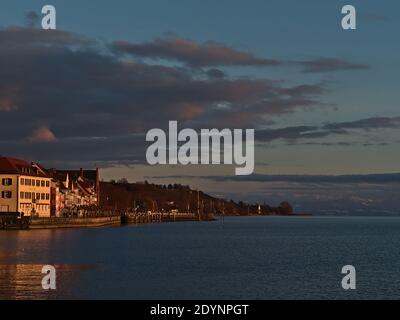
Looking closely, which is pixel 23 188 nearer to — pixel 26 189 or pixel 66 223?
pixel 26 189

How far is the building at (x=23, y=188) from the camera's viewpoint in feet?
478

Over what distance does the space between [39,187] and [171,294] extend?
370ft

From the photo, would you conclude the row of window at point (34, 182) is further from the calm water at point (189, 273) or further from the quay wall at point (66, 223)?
the calm water at point (189, 273)

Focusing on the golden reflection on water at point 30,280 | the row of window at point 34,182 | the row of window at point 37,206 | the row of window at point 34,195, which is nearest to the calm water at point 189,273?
the golden reflection on water at point 30,280

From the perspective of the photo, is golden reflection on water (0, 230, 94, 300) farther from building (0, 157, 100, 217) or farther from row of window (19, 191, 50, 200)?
row of window (19, 191, 50, 200)

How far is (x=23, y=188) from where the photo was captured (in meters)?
148

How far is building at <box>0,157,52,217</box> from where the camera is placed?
478ft

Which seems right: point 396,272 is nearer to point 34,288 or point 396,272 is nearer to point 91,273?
point 91,273

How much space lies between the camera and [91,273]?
62.4 meters

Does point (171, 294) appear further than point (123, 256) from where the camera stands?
No

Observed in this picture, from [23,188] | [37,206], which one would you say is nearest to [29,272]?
[23,188]

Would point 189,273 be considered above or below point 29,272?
below
